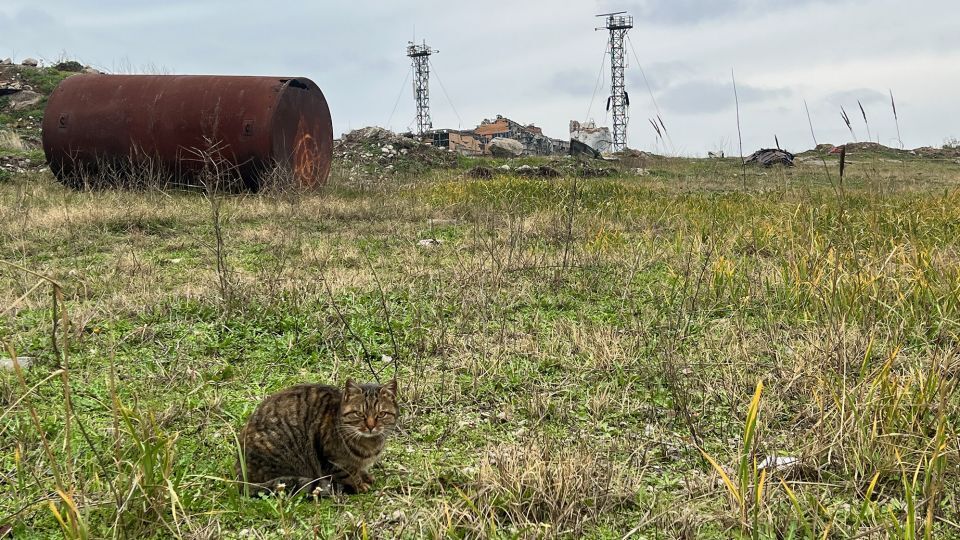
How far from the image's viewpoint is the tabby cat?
2.47 meters

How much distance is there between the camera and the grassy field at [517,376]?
2229 mm

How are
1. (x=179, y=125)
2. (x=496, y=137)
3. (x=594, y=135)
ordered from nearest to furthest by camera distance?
(x=179, y=125)
(x=496, y=137)
(x=594, y=135)

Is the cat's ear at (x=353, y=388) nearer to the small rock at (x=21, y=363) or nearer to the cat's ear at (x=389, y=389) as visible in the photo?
the cat's ear at (x=389, y=389)

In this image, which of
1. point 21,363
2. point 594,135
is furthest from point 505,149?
point 21,363

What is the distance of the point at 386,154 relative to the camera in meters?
18.4

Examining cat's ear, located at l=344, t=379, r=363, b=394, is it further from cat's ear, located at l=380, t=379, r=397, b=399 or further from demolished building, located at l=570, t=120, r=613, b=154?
demolished building, located at l=570, t=120, r=613, b=154

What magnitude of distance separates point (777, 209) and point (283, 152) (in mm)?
6131

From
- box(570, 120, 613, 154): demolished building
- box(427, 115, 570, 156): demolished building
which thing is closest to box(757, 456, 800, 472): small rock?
box(427, 115, 570, 156): demolished building

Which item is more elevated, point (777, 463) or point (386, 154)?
point (386, 154)

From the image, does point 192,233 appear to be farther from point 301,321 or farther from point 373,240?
point 301,321

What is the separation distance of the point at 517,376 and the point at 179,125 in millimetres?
7803

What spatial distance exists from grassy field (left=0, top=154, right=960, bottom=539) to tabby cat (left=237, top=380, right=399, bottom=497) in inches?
3.9

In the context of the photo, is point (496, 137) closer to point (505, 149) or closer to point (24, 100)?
point (505, 149)

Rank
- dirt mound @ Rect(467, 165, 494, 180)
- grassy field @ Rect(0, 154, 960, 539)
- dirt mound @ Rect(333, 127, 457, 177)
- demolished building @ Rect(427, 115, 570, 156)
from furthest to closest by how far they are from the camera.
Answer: demolished building @ Rect(427, 115, 570, 156), dirt mound @ Rect(333, 127, 457, 177), dirt mound @ Rect(467, 165, 494, 180), grassy field @ Rect(0, 154, 960, 539)
